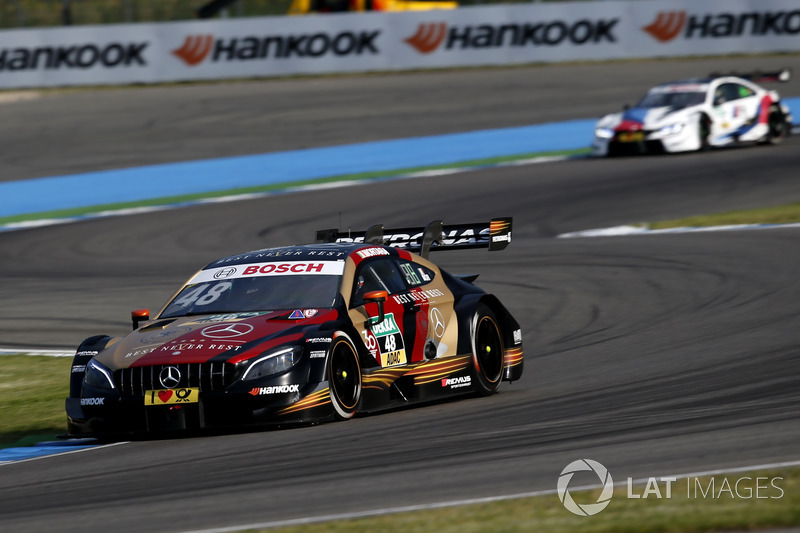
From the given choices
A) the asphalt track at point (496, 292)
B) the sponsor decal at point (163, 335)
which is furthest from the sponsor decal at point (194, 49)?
the sponsor decal at point (163, 335)

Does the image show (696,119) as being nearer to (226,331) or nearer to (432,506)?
(226,331)

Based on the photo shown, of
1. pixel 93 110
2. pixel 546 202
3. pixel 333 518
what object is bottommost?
pixel 333 518

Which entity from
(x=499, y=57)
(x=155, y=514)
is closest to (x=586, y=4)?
(x=499, y=57)

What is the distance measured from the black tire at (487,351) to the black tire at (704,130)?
17.2 m

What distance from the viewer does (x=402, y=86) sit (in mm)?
37562

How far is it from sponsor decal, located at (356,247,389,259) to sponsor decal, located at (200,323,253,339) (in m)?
1.33

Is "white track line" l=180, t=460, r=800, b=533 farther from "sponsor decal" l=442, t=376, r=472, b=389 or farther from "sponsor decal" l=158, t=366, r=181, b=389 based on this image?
"sponsor decal" l=442, t=376, r=472, b=389

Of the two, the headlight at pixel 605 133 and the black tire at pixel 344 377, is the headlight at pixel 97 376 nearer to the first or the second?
the black tire at pixel 344 377

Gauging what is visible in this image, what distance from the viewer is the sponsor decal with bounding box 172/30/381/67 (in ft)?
129

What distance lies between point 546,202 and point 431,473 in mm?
15682

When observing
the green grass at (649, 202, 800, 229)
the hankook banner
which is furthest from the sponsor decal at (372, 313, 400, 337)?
the hankook banner

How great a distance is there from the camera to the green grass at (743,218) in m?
19.2

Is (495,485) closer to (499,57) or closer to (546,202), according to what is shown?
(546,202)

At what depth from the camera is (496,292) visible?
15203 mm
